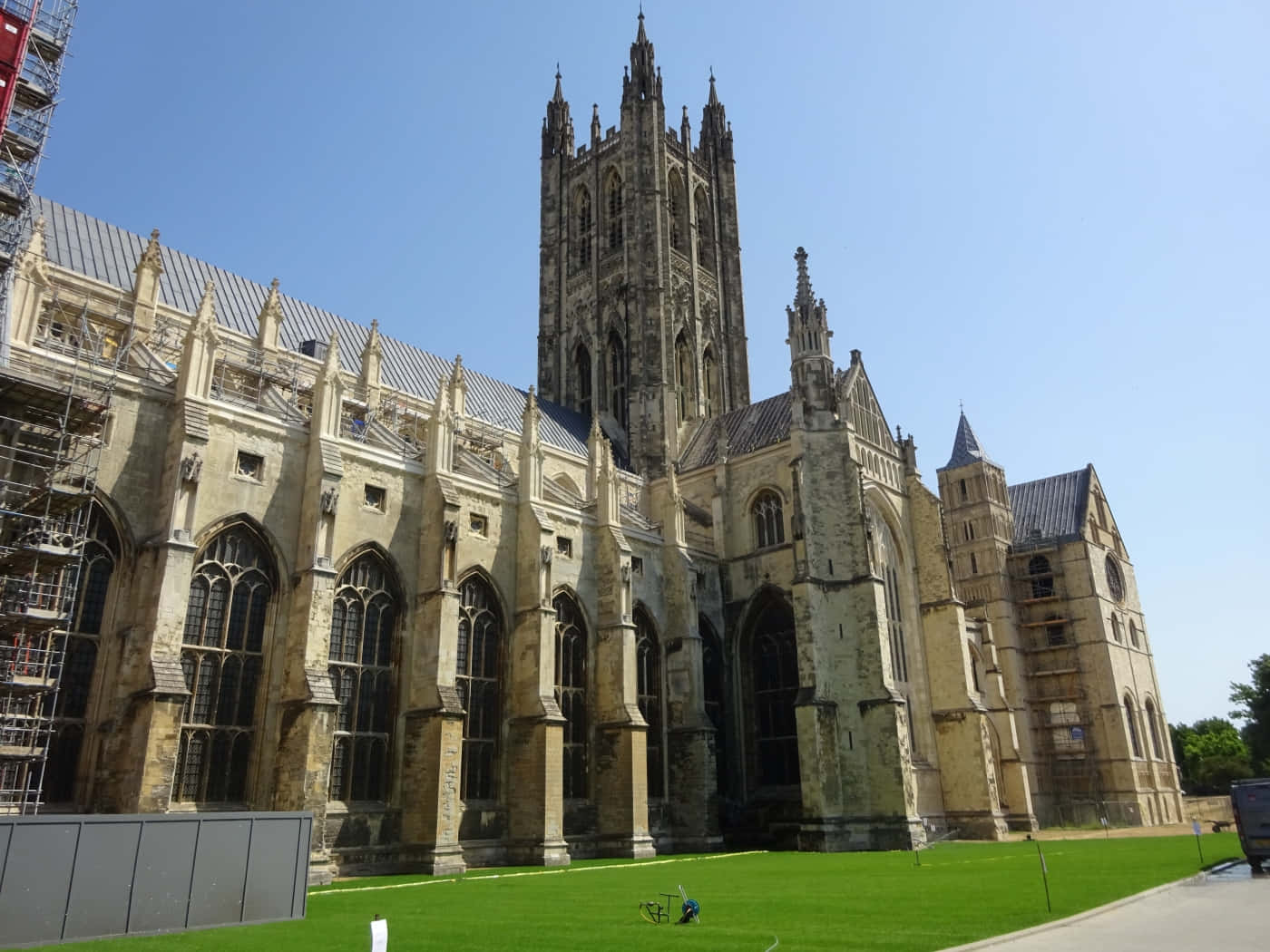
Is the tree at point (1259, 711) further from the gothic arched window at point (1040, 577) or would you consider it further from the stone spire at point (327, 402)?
the stone spire at point (327, 402)

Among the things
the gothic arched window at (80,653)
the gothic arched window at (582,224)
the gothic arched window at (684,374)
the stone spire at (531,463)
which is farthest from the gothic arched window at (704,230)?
the gothic arched window at (80,653)

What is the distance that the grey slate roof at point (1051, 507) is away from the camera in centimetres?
5366

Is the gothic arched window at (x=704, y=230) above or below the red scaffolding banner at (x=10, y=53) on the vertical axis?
above

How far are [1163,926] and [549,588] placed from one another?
→ 18.4m

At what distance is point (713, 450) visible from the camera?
40781 mm

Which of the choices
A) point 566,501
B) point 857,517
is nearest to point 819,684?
point 857,517

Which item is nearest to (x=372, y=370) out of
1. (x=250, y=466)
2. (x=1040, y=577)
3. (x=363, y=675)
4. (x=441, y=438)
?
(x=441, y=438)

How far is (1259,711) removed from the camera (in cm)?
5906

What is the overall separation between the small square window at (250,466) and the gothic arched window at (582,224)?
98.6ft

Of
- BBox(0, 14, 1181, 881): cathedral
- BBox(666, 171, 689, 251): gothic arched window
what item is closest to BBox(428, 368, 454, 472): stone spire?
BBox(0, 14, 1181, 881): cathedral

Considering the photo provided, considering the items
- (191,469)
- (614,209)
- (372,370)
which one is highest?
(614,209)

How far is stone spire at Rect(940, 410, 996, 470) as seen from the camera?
55.2 metres

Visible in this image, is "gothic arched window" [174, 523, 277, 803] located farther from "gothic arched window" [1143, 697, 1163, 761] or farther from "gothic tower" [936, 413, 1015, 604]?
"gothic arched window" [1143, 697, 1163, 761]

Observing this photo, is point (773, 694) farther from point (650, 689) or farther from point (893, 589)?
A: point (893, 589)
